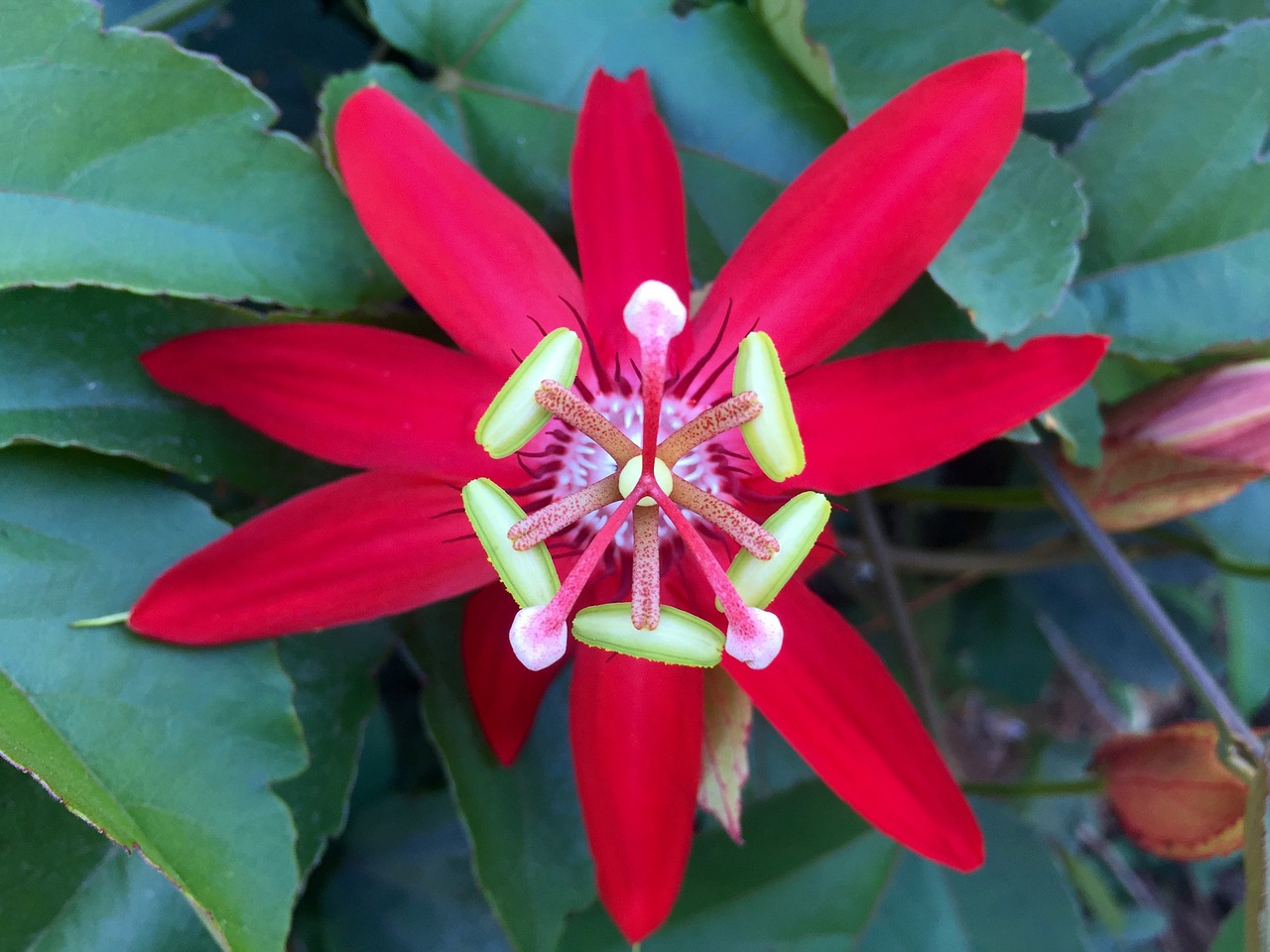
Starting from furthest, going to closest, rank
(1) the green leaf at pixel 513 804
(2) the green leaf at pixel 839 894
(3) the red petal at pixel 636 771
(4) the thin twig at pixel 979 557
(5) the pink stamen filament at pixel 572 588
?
(4) the thin twig at pixel 979 557, (2) the green leaf at pixel 839 894, (1) the green leaf at pixel 513 804, (3) the red petal at pixel 636 771, (5) the pink stamen filament at pixel 572 588

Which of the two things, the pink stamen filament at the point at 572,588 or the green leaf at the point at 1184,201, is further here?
the green leaf at the point at 1184,201

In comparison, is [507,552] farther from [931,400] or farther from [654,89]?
[654,89]

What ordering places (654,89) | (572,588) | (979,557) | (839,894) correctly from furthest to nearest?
(979,557) → (839,894) → (654,89) → (572,588)

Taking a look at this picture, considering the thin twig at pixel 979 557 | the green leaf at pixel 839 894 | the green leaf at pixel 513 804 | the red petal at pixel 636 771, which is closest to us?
the red petal at pixel 636 771

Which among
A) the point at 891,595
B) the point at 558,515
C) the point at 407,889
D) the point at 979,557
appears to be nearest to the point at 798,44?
the point at 558,515

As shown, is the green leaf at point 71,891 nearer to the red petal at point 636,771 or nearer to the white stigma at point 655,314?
the red petal at point 636,771

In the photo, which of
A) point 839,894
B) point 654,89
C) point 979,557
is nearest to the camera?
point 654,89

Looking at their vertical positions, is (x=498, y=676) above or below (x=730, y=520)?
below

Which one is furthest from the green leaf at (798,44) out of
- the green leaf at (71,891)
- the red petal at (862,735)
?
the green leaf at (71,891)

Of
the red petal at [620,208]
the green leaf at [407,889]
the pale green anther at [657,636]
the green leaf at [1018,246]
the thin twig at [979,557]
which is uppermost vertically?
the red petal at [620,208]
